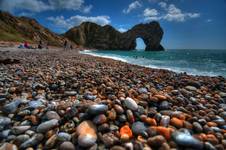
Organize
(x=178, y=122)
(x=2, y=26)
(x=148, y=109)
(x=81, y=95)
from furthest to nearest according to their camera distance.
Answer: (x=2, y=26) → (x=81, y=95) → (x=148, y=109) → (x=178, y=122)

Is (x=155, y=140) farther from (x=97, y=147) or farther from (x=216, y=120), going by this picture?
(x=216, y=120)

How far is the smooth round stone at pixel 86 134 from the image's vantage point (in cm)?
191

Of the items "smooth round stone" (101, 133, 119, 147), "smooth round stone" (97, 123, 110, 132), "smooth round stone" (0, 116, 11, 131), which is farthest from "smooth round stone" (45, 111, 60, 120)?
"smooth round stone" (101, 133, 119, 147)

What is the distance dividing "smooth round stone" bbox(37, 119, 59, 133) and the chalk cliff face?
139 meters

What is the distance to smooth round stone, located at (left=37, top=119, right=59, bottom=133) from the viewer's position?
220 centimetres

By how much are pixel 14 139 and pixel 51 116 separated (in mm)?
541

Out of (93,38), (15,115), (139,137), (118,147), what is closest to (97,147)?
(118,147)

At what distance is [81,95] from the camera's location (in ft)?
11.7

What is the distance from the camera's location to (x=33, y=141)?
2014mm

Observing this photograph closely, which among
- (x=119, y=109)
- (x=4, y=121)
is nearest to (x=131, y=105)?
(x=119, y=109)

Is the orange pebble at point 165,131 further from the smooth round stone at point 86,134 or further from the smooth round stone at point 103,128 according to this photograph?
the smooth round stone at point 86,134

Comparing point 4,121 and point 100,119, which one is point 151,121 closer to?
point 100,119

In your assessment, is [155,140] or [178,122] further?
[178,122]

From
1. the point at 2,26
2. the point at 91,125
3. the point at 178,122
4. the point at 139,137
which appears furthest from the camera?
the point at 2,26
